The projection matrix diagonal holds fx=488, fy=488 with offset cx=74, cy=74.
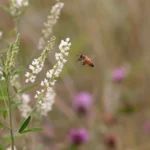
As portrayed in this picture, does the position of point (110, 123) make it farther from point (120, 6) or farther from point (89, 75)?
point (120, 6)

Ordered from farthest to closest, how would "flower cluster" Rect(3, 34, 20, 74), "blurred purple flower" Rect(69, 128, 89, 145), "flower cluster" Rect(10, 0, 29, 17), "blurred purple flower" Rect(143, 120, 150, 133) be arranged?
1. "blurred purple flower" Rect(143, 120, 150, 133)
2. "blurred purple flower" Rect(69, 128, 89, 145)
3. "flower cluster" Rect(10, 0, 29, 17)
4. "flower cluster" Rect(3, 34, 20, 74)

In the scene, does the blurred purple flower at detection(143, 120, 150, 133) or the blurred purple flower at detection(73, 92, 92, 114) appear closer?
the blurred purple flower at detection(73, 92, 92, 114)

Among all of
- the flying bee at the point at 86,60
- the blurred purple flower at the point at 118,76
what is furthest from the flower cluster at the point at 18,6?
the blurred purple flower at the point at 118,76

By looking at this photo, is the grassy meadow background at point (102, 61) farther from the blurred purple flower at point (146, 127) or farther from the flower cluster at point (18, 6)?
the flower cluster at point (18, 6)

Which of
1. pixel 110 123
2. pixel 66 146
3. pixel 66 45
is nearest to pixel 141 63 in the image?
pixel 110 123

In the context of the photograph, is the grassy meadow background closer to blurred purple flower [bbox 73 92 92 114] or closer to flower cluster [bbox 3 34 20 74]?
blurred purple flower [bbox 73 92 92 114]

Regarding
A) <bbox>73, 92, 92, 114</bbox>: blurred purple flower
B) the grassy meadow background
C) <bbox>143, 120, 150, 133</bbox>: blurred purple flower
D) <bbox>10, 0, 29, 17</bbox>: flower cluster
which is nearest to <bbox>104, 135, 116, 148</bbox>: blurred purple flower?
the grassy meadow background
